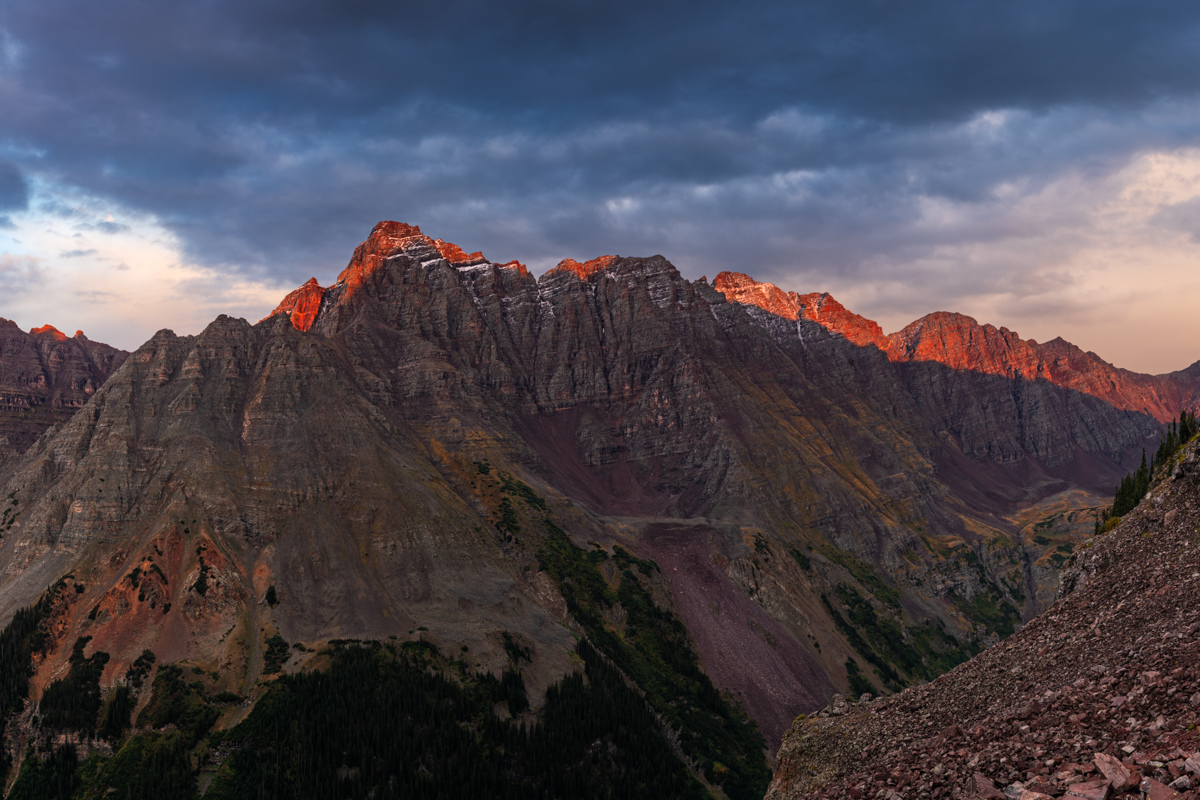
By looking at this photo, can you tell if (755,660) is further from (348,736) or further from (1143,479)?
(1143,479)

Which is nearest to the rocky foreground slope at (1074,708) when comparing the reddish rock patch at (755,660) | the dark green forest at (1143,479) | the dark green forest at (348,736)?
the dark green forest at (1143,479)

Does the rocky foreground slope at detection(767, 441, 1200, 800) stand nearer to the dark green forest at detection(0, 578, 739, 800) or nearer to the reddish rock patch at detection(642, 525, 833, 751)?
the dark green forest at detection(0, 578, 739, 800)

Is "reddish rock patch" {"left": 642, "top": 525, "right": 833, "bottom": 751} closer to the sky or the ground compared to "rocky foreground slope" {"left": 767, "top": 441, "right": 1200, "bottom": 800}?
closer to the ground

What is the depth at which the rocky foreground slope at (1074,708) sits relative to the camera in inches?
920

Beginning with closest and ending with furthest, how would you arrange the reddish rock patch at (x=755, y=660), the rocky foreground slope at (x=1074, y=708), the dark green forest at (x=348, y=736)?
1. the rocky foreground slope at (x=1074, y=708)
2. the dark green forest at (x=348, y=736)
3. the reddish rock patch at (x=755, y=660)

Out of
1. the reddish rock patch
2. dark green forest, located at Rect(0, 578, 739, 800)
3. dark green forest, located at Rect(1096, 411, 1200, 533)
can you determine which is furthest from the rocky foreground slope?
the reddish rock patch

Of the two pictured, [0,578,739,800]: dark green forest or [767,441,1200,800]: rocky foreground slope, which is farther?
[0,578,739,800]: dark green forest

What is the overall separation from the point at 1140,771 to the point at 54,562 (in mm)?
202913

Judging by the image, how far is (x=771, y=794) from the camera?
55.7 meters

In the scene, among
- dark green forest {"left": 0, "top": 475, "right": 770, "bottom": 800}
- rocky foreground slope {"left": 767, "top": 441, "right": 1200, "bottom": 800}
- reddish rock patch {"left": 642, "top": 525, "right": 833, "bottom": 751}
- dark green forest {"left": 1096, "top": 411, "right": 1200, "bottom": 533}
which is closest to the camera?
rocky foreground slope {"left": 767, "top": 441, "right": 1200, "bottom": 800}

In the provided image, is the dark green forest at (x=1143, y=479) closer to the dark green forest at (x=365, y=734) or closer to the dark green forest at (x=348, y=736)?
the dark green forest at (x=365, y=734)

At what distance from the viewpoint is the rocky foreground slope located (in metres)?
23.4

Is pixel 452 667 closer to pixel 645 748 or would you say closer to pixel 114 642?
pixel 645 748

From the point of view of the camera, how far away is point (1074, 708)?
30.8 metres
